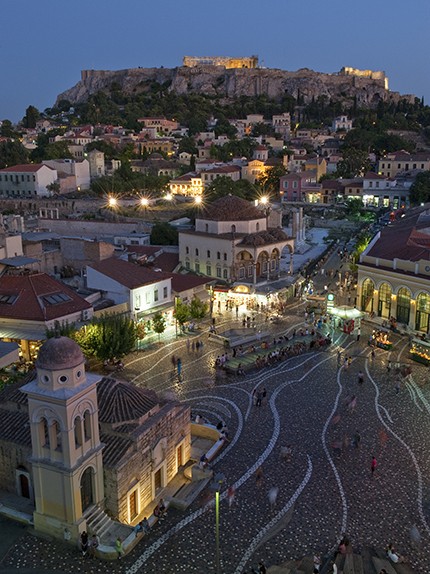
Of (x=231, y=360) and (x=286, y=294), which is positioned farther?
(x=286, y=294)

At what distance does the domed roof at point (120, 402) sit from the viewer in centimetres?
1723

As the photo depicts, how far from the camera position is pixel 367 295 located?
37.2 meters

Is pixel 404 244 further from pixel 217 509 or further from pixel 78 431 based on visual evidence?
pixel 78 431

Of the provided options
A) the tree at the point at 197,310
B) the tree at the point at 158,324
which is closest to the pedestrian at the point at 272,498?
the tree at the point at 158,324

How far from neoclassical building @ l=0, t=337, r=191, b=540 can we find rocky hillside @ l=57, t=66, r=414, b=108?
148 meters

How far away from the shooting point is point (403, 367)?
27.9 metres

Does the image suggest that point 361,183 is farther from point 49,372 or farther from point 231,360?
point 49,372

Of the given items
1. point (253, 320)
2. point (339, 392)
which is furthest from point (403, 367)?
point (253, 320)

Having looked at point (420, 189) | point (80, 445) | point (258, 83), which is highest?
point (258, 83)

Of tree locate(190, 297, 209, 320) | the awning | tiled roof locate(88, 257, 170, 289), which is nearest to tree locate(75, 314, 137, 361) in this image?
the awning

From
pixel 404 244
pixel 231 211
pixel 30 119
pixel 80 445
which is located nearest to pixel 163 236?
pixel 231 211

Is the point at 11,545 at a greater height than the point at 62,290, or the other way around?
the point at 62,290

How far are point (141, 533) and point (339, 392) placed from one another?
1234 centimetres

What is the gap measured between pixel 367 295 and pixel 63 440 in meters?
26.3
